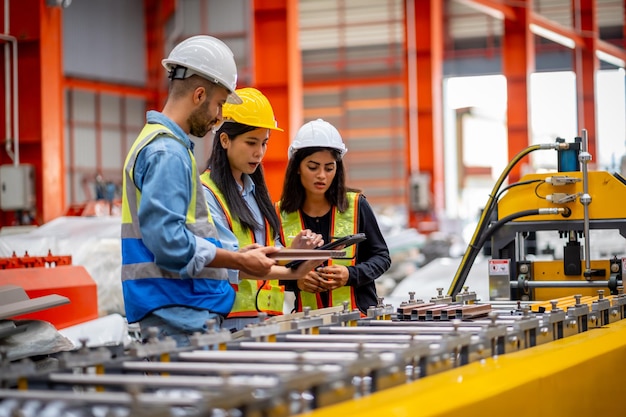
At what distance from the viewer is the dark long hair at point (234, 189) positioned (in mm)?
3775

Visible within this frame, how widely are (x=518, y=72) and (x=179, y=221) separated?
17.3m

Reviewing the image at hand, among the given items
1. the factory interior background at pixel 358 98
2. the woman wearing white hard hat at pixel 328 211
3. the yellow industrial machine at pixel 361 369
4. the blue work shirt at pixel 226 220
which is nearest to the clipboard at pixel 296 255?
the yellow industrial machine at pixel 361 369

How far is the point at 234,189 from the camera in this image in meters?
3.80

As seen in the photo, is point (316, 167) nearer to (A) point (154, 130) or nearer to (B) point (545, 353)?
(A) point (154, 130)

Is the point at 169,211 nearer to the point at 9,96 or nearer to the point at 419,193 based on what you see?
the point at 9,96

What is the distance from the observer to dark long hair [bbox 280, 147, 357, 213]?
435 centimetres

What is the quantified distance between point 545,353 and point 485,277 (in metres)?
5.69

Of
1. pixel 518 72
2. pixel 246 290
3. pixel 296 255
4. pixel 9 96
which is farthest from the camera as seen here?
pixel 518 72

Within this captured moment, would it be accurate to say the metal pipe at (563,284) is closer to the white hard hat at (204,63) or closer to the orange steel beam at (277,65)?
the white hard hat at (204,63)

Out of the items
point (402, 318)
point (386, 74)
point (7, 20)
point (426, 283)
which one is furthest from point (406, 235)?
point (386, 74)

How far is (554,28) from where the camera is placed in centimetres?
2083

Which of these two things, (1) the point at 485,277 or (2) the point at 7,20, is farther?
(2) the point at 7,20

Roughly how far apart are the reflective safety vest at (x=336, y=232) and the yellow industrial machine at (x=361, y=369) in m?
0.50

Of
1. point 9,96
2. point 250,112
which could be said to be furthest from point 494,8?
point 250,112
